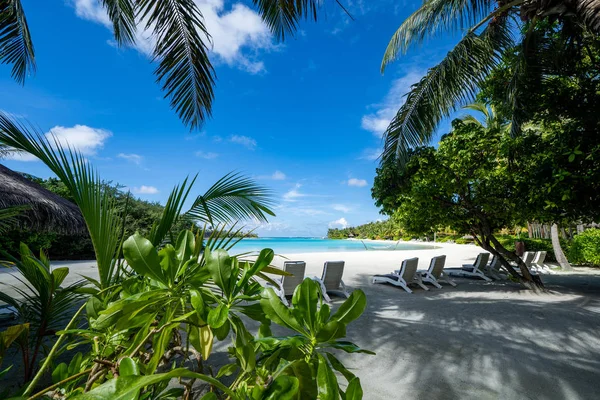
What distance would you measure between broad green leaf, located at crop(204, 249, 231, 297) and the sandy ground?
2347mm

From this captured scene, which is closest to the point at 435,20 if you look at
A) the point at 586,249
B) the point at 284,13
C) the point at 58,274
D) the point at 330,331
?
the point at 284,13

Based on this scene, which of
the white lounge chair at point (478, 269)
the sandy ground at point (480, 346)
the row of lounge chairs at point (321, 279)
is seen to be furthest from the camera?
the white lounge chair at point (478, 269)

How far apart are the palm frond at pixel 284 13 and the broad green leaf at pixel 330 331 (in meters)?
4.42

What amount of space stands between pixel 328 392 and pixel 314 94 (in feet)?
78.6

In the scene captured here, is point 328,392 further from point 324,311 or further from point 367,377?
point 367,377

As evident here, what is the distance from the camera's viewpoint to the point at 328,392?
0.62m

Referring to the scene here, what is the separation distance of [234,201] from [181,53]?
359cm

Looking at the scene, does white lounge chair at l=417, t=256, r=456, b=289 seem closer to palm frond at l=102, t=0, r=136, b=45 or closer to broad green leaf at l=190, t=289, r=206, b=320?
broad green leaf at l=190, t=289, r=206, b=320

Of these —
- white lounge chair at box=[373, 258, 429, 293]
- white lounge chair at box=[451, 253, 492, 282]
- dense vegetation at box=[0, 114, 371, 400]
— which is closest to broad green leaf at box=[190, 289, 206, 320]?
dense vegetation at box=[0, 114, 371, 400]

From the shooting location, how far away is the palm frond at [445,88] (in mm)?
5328

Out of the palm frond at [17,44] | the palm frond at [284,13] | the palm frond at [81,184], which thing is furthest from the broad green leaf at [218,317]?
the palm frond at [17,44]

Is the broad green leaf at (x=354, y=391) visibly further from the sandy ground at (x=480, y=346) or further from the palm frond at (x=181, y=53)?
the palm frond at (x=181, y=53)

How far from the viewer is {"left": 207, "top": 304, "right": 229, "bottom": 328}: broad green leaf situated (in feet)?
2.11

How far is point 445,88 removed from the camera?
18.1 ft
